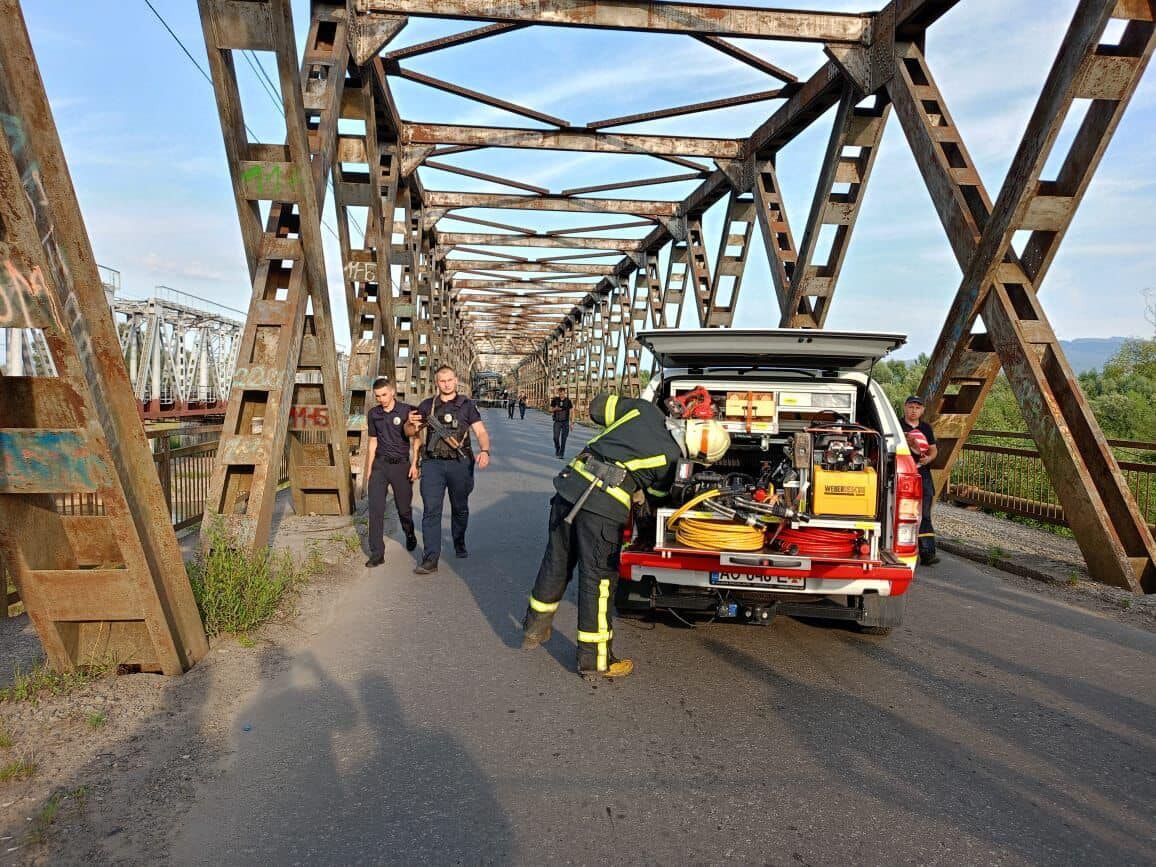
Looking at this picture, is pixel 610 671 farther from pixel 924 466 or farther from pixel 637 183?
pixel 637 183

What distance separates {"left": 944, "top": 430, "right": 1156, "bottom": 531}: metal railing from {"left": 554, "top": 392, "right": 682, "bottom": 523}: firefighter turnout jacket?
639 cm

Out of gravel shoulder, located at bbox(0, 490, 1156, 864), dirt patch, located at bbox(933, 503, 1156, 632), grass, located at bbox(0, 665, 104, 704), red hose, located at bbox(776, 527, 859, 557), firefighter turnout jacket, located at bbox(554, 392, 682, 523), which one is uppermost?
firefighter turnout jacket, located at bbox(554, 392, 682, 523)

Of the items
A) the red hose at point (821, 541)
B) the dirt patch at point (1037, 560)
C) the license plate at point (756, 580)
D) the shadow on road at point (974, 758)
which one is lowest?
the dirt patch at point (1037, 560)

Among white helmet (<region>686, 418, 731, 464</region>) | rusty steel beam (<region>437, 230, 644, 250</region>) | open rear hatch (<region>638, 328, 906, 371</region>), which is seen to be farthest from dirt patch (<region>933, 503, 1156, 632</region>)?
rusty steel beam (<region>437, 230, 644, 250</region>)

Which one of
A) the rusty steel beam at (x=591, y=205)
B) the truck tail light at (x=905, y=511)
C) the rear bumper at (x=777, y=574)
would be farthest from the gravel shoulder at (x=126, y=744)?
the rusty steel beam at (x=591, y=205)

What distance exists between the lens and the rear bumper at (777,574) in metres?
4.66

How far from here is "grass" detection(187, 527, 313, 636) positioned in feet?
16.7

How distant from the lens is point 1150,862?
2.79m

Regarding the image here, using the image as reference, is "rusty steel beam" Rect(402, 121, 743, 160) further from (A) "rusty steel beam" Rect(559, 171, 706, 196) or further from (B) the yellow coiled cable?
(B) the yellow coiled cable

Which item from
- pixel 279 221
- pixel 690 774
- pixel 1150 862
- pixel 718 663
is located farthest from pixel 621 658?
pixel 279 221

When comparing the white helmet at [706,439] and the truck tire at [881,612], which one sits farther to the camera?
the white helmet at [706,439]

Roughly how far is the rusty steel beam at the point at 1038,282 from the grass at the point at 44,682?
7508 mm

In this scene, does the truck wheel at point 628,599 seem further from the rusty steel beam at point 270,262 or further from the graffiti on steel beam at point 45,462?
the graffiti on steel beam at point 45,462

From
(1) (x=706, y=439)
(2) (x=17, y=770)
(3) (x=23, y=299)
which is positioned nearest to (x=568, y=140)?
(1) (x=706, y=439)
